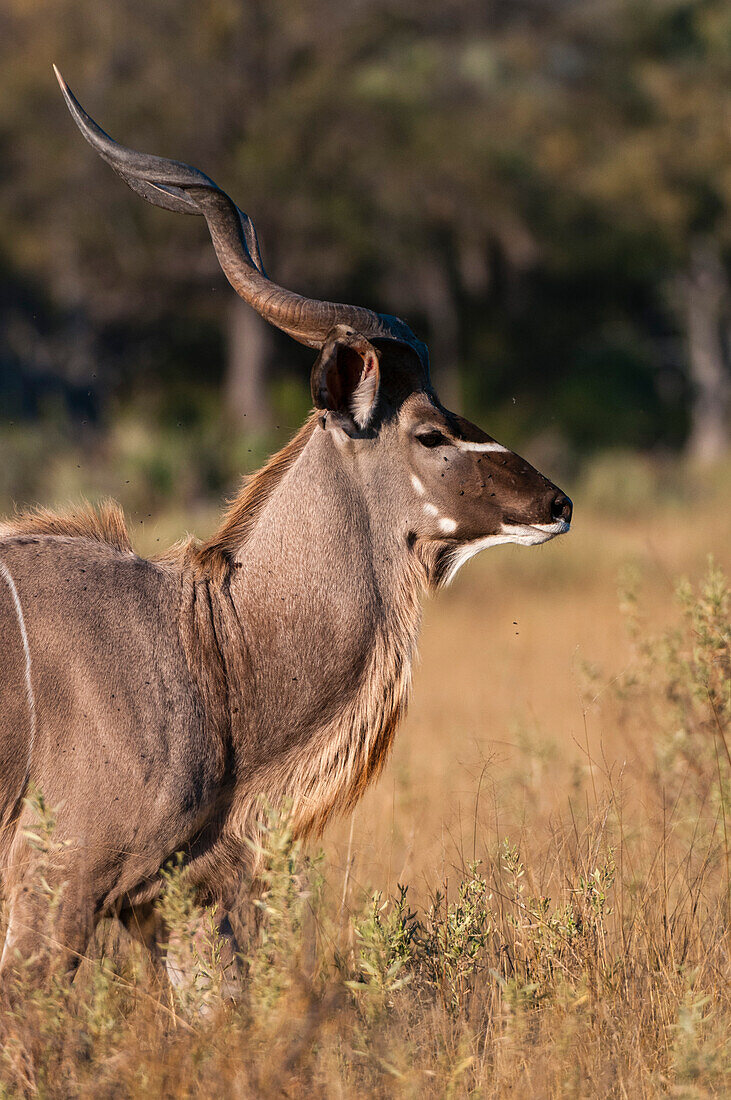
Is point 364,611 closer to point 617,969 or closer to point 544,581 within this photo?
point 617,969

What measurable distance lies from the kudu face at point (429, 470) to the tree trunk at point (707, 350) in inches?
1159

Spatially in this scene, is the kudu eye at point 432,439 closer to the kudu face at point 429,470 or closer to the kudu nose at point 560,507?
the kudu face at point 429,470

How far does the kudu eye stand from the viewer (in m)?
→ 4.09

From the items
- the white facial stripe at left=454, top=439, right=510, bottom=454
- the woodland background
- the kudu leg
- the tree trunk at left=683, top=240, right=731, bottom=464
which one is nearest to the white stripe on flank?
the woodland background

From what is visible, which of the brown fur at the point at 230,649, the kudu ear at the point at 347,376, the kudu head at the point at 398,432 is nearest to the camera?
the brown fur at the point at 230,649

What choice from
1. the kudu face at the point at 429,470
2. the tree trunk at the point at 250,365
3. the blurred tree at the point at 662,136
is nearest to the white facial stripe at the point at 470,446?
the kudu face at the point at 429,470

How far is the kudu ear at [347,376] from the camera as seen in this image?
3812 millimetres

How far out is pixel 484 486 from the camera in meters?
4.05

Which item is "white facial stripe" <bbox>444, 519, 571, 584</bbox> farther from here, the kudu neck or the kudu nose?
the kudu neck

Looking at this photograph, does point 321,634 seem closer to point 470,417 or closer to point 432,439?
point 432,439

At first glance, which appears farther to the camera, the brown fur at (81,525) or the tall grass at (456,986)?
the brown fur at (81,525)

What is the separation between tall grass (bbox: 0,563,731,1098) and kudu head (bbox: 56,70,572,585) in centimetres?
92

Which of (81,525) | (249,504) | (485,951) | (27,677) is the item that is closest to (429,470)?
(249,504)

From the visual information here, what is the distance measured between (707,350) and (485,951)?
3118 cm
